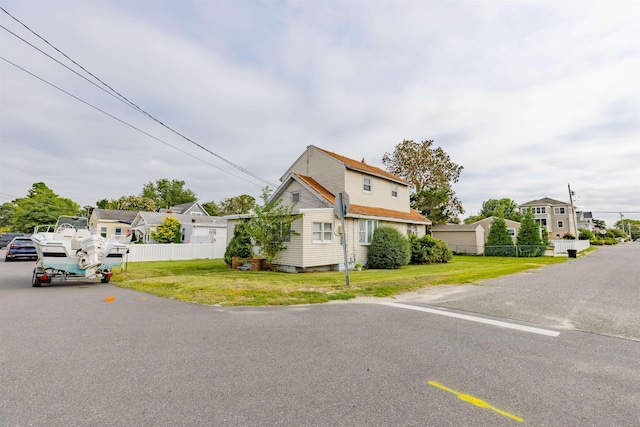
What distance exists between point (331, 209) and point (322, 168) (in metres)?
4.13

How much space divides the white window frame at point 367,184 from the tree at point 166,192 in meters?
66.0

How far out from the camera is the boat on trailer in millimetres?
9602

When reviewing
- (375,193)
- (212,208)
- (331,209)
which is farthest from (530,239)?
(212,208)

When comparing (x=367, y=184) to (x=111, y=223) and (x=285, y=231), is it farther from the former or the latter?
(x=111, y=223)

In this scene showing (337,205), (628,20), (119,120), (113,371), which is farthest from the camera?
(119,120)

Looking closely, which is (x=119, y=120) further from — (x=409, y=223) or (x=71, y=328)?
(x=409, y=223)

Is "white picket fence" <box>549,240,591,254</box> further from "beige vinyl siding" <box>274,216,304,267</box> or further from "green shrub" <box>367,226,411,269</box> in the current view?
"beige vinyl siding" <box>274,216,304,267</box>

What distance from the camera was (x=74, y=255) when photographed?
995cm

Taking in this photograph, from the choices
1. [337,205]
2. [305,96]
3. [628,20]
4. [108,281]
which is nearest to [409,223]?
[305,96]

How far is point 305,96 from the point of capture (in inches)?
642

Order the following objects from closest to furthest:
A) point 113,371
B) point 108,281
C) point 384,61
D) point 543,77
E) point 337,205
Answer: point 113,371
point 337,205
point 108,281
point 543,77
point 384,61

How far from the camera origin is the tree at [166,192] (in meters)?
73.0

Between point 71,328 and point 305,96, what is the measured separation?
14264 millimetres

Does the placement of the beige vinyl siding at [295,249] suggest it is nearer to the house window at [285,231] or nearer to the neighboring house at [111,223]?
the house window at [285,231]
